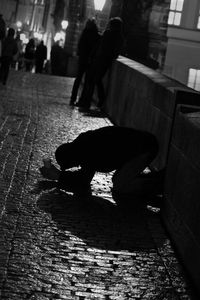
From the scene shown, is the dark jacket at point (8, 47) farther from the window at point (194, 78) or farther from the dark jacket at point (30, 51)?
the dark jacket at point (30, 51)

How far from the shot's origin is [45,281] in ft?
19.2

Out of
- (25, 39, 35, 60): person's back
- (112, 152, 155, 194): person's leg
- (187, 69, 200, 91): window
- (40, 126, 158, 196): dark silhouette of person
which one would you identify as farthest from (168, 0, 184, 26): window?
(40, 126, 158, 196): dark silhouette of person

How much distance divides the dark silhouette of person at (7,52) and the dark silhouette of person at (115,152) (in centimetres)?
1443

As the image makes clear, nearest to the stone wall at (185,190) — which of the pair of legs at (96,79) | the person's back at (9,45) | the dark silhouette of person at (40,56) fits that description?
the pair of legs at (96,79)

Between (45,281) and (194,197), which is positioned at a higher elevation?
(194,197)

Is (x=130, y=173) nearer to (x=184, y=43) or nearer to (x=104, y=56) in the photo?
(x=104, y=56)

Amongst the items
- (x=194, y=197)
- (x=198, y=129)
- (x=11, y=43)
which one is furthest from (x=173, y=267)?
(x=11, y=43)

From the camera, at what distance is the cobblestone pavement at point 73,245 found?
19.2ft

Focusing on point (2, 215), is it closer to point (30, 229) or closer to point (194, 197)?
point (30, 229)

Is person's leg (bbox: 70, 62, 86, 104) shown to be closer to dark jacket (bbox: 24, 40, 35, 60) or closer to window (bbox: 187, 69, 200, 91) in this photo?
window (bbox: 187, 69, 200, 91)

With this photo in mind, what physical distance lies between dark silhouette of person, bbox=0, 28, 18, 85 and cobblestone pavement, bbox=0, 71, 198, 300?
40.2 feet

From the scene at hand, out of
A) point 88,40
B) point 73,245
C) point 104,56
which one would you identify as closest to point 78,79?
point 88,40

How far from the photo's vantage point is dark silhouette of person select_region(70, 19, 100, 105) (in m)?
19.3

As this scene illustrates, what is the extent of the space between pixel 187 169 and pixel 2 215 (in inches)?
62.6
